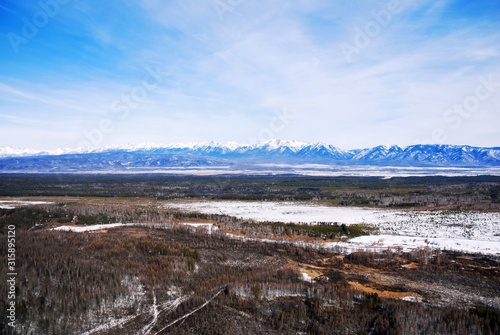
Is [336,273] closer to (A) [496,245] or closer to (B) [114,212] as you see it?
(A) [496,245]

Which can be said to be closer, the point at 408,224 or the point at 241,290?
the point at 241,290

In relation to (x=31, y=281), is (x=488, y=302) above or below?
below

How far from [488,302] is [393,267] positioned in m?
5.74

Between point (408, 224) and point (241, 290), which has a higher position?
point (241, 290)

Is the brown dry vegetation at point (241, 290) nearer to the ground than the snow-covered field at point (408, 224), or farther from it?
farther from it

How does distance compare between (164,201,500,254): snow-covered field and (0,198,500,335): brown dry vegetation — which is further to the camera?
(164,201,500,254): snow-covered field

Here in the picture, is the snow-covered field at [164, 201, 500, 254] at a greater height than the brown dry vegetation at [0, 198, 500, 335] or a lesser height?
lesser

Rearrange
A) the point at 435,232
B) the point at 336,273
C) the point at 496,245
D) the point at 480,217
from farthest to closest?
the point at 480,217, the point at 435,232, the point at 496,245, the point at 336,273

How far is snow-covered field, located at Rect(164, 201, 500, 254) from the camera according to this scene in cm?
2494

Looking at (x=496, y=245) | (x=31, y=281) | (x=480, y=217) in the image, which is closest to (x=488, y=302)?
(x=496, y=245)

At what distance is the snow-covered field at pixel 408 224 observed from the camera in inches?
982

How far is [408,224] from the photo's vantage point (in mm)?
34094

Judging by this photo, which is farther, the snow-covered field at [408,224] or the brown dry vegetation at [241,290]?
the snow-covered field at [408,224]

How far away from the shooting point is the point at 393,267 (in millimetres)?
19828
